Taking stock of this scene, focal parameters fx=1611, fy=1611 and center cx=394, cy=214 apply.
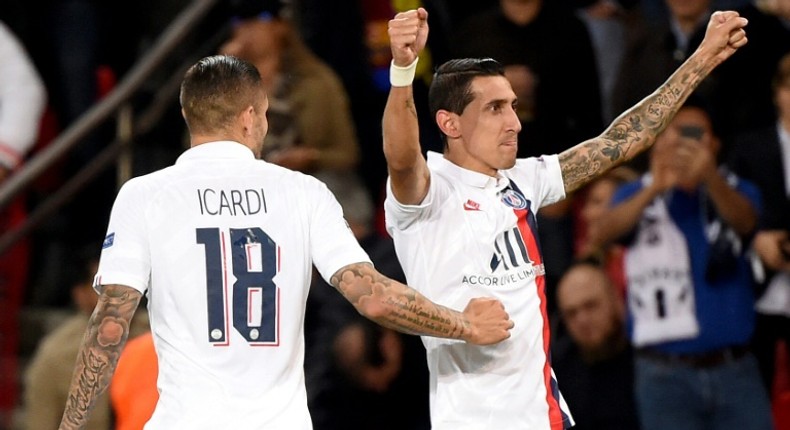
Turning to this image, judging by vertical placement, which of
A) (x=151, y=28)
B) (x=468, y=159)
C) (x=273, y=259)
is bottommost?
(x=273, y=259)

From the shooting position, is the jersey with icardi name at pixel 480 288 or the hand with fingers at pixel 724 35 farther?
the hand with fingers at pixel 724 35

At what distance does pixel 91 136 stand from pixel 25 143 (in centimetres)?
65

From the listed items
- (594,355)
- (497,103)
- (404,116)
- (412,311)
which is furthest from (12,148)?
(412,311)

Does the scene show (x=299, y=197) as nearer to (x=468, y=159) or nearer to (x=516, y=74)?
(x=468, y=159)

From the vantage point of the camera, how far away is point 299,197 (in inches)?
186

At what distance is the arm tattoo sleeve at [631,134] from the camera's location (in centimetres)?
567

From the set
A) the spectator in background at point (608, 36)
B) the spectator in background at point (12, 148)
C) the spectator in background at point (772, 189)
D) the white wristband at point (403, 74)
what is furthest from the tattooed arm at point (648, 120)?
the spectator in background at point (12, 148)

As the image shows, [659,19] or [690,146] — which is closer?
[690,146]

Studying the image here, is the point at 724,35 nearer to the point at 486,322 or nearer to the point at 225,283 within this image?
the point at 486,322

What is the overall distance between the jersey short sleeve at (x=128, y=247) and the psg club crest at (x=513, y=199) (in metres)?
1.31

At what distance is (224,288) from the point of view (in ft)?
15.2

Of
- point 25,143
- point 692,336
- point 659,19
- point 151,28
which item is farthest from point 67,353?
point 659,19

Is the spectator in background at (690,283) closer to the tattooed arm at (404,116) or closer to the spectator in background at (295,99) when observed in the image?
the spectator in background at (295,99)

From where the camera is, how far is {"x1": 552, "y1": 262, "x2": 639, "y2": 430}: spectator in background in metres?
7.57
